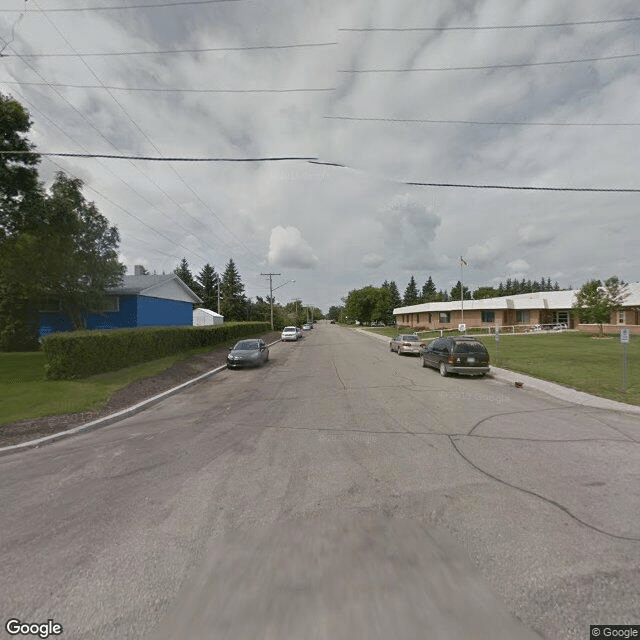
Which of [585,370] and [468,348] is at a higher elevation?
[468,348]

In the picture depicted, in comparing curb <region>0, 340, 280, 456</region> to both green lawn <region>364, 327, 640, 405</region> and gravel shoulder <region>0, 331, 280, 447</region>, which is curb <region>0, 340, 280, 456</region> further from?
green lawn <region>364, 327, 640, 405</region>

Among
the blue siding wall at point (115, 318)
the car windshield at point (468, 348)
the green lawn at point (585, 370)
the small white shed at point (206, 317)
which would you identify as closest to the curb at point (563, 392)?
the green lawn at point (585, 370)

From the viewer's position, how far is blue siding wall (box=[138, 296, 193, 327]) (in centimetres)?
2381

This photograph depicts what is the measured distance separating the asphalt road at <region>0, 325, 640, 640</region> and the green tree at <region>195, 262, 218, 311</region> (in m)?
58.5

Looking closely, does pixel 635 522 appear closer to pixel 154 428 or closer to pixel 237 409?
pixel 237 409

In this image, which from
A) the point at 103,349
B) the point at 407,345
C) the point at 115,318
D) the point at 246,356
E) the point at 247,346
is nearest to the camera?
the point at 103,349

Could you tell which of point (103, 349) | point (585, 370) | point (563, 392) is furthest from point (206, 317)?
point (563, 392)

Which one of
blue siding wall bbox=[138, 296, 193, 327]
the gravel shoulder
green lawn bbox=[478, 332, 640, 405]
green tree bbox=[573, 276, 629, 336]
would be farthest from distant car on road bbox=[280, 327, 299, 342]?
green tree bbox=[573, 276, 629, 336]

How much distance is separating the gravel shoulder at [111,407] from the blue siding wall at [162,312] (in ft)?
40.4

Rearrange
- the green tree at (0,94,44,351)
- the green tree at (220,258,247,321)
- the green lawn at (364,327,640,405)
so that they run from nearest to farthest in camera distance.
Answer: the green lawn at (364,327,640,405) < the green tree at (0,94,44,351) < the green tree at (220,258,247,321)

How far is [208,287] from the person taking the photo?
208 ft

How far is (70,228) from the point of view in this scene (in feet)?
55.4

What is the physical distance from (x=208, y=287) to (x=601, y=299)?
197ft

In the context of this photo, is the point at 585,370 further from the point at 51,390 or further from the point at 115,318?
the point at 115,318
